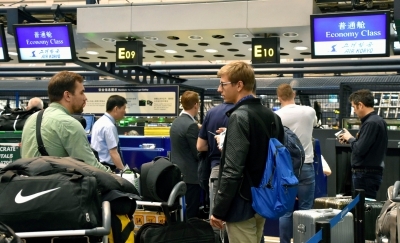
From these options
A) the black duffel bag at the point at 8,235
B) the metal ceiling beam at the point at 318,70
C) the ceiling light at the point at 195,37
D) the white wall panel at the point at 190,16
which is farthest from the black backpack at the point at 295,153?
the metal ceiling beam at the point at 318,70

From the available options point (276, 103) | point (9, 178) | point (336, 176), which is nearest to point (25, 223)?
point (9, 178)

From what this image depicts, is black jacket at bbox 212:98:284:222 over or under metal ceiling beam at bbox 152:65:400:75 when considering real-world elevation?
under

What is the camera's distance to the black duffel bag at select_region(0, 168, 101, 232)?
2248 millimetres

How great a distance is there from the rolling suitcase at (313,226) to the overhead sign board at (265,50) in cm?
447

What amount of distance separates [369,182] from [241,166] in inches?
113

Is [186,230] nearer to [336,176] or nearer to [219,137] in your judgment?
[219,137]

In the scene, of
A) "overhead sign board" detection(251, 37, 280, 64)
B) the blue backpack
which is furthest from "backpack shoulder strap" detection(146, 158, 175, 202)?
"overhead sign board" detection(251, 37, 280, 64)

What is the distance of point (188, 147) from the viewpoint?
5465mm

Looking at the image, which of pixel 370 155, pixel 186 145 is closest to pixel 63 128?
pixel 186 145

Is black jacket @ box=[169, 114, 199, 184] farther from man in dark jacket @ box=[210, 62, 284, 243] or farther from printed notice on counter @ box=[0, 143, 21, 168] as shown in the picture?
man in dark jacket @ box=[210, 62, 284, 243]

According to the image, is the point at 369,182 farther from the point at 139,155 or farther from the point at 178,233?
the point at 178,233

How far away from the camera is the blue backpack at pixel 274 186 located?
301 cm

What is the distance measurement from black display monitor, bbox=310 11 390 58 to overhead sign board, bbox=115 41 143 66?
9.66 ft

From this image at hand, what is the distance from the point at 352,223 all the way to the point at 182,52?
679 cm
